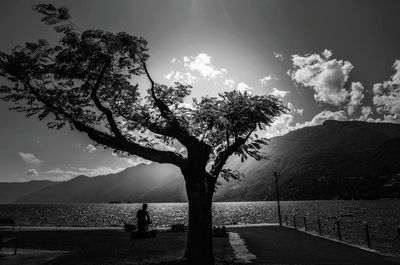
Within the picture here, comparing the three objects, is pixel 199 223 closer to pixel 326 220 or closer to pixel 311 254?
pixel 311 254

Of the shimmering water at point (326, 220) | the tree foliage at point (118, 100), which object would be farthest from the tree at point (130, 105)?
the shimmering water at point (326, 220)

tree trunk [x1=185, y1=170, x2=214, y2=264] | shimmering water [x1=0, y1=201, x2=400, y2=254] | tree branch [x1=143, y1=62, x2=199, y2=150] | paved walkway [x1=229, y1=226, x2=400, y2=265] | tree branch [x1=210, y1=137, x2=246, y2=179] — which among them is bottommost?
shimmering water [x1=0, y1=201, x2=400, y2=254]

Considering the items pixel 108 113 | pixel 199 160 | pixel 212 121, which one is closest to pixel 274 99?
pixel 212 121

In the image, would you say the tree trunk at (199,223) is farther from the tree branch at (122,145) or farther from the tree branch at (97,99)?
the tree branch at (97,99)

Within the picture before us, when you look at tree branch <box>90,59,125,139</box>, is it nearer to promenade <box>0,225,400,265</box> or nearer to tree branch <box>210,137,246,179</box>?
tree branch <box>210,137,246,179</box>

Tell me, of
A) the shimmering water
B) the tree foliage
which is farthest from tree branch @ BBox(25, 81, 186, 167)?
the shimmering water

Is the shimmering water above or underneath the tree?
underneath

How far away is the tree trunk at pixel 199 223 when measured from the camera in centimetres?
1192

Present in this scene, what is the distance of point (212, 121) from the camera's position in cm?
1261

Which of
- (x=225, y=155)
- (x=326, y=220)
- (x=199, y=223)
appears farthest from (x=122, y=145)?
(x=326, y=220)

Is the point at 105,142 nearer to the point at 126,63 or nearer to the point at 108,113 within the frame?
the point at 108,113

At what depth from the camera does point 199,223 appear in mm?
12234

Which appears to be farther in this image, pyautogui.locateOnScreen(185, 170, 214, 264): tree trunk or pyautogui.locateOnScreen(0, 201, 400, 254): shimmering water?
pyautogui.locateOnScreen(0, 201, 400, 254): shimmering water

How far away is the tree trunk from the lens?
1192 cm
